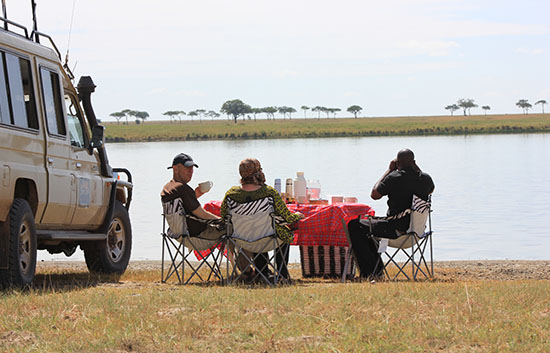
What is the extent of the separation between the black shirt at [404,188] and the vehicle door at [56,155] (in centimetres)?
300

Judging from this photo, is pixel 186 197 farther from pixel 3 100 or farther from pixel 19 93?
pixel 3 100

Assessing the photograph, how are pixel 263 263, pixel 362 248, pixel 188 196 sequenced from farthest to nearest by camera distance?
1. pixel 362 248
2. pixel 263 263
3. pixel 188 196

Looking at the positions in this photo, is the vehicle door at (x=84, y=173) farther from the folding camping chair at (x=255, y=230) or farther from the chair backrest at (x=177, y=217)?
the folding camping chair at (x=255, y=230)

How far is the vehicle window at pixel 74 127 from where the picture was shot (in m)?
9.53

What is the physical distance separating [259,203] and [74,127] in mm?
2225

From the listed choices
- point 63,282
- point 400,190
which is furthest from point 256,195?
point 63,282

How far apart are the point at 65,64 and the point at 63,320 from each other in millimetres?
3922

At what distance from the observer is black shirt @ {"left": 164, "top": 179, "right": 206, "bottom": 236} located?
9062 mm

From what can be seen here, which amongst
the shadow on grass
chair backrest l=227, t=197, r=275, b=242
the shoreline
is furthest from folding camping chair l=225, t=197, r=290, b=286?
the shoreline

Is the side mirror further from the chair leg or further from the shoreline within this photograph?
the chair leg

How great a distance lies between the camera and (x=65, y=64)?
9.64 meters

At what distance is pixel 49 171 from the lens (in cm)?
857


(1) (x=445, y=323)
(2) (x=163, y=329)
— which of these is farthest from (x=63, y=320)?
(1) (x=445, y=323)

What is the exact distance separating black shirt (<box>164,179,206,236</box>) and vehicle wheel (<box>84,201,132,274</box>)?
1454mm
